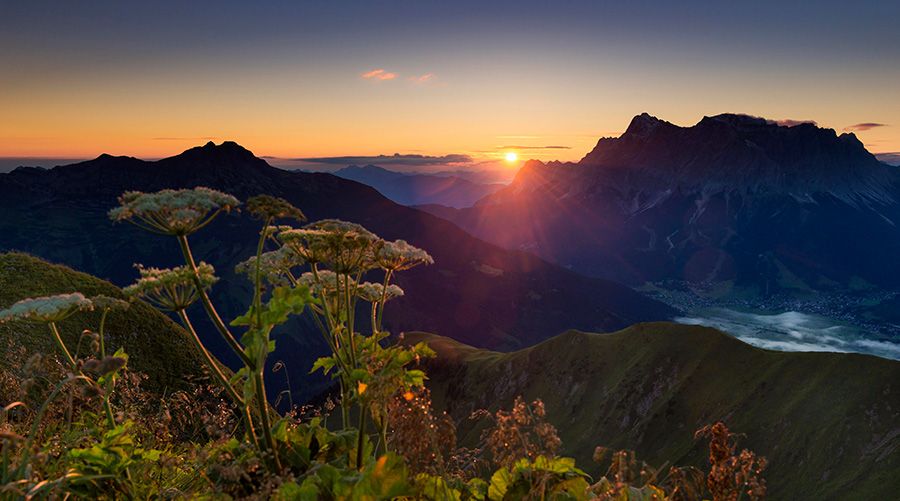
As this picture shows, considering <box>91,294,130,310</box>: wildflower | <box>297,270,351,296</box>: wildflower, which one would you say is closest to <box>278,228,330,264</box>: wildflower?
<box>297,270,351,296</box>: wildflower

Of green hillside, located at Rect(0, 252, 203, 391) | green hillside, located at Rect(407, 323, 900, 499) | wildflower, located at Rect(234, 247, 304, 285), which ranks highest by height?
wildflower, located at Rect(234, 247, 304, 285)

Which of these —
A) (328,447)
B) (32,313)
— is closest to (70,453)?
(32,313)

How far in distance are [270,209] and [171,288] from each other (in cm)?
119

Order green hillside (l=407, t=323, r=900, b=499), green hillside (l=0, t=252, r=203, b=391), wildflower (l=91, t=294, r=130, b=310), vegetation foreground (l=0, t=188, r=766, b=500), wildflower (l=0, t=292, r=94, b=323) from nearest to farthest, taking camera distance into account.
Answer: vegetation foreground (l=0, t=188, r=766, b=500)
wildflower (l=0, t=292, r=94, b=323)
wildflower (l=91, t=294, r=130, b=310)
green hillside (l=0, t=252, r=203, b=391)
green hillside (l=407, t=323, r=900, b=499)

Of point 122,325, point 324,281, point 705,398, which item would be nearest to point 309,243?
point 324,281

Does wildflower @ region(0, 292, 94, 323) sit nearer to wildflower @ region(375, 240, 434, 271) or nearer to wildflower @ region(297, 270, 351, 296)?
wildflower @ region(297, 270, 351, 296)

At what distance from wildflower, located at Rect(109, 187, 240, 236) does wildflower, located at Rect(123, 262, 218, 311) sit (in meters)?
0.41

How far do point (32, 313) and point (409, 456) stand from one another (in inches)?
150

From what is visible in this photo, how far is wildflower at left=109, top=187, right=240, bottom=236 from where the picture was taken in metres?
5.13

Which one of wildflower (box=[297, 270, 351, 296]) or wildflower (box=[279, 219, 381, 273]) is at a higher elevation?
wildflower (box=[279, 219, 381, 273])

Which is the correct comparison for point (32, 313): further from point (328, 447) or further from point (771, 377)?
point (771, 377)

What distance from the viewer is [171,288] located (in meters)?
5.31

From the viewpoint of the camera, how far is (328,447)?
619cm

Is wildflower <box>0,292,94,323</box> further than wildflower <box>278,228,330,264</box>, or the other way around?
wildflower <box>278,228,330,264</box>
